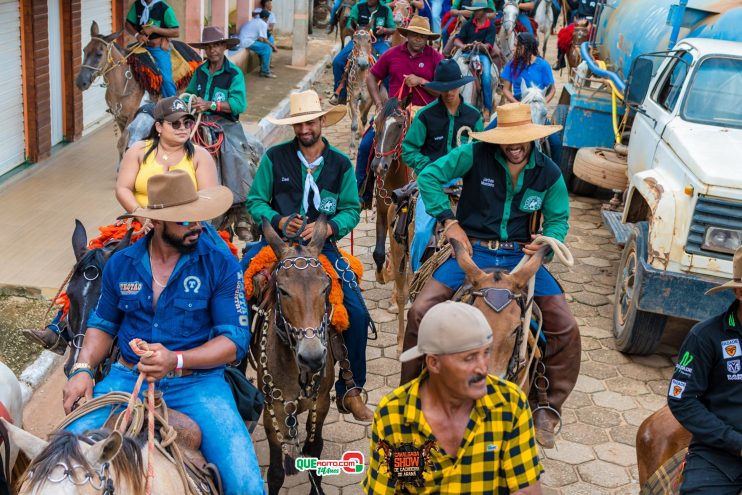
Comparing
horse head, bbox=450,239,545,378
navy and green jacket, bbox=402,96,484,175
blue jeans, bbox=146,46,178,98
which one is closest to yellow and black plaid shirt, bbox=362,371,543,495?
horse head, bbox=450,239,545,378

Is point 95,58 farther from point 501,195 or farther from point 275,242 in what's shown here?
point 501,195

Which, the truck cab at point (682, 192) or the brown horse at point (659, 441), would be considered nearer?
the brown horse at point (659, 441)

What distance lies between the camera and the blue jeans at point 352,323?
643 cm

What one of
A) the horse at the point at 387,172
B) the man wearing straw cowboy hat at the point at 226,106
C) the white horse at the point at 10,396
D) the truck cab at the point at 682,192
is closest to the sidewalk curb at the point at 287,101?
the man wearing straw cowboy hat at the point at 226,106

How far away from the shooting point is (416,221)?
8312 mm

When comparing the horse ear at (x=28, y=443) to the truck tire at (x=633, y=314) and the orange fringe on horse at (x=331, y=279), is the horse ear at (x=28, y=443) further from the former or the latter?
the truck tire at (x=633, y=314)

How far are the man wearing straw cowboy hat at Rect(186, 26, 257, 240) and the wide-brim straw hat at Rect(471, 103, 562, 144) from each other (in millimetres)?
4102

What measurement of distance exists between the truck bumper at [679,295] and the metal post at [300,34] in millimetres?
15199

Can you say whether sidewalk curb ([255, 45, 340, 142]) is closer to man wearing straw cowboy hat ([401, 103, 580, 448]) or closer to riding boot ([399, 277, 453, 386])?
man wearing straw cowboy hat ([401, 103, 580, 448])

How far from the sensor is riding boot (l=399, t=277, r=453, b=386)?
20.1 feet

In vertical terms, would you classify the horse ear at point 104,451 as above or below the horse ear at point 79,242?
above

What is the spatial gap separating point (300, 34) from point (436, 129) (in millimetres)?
14235

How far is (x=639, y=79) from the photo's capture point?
9.40 metres

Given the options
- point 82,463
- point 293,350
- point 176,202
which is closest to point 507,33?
point 293,350
